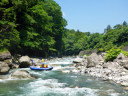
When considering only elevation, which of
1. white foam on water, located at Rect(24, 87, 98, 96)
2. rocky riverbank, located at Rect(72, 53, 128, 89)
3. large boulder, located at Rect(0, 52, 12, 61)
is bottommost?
white foam on water, located at Rect(24, 87, 98, 96)

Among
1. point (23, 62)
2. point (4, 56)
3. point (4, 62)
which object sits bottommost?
point (23, 62)

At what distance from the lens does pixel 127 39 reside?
39.8 m

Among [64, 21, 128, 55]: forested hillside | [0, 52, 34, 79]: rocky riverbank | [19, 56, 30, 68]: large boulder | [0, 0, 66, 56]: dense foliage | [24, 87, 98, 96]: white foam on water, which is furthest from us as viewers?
[64, 21, 128, 55]: forested hillside

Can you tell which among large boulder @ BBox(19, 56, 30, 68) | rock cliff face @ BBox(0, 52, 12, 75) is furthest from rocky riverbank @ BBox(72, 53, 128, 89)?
rock cliff face @ BBox(0, 52, 12, 75)

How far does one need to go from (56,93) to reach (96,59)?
34.7ft

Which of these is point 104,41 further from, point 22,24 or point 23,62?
point 23,62

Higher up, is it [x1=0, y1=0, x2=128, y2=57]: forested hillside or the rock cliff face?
[x1=0, y1=0, x2=128, y2=57]: forested hillside

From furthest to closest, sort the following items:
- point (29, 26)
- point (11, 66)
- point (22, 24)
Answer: point (29, 26) < point (22, 24) < point (11, 66)

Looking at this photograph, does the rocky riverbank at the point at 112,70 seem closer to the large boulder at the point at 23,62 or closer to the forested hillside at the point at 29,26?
the large boulder at the point at 23,62

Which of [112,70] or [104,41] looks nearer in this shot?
[112,70]

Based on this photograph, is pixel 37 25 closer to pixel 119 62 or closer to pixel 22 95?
pixel 119 62

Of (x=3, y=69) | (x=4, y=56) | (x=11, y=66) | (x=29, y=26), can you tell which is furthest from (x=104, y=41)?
(x=3, y=69)

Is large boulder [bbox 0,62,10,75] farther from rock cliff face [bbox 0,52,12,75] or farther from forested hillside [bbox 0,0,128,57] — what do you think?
forested hillside [bbox 0,0,128,57]

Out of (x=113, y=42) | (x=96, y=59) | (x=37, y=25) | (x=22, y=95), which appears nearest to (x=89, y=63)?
(x=96, y=59)
